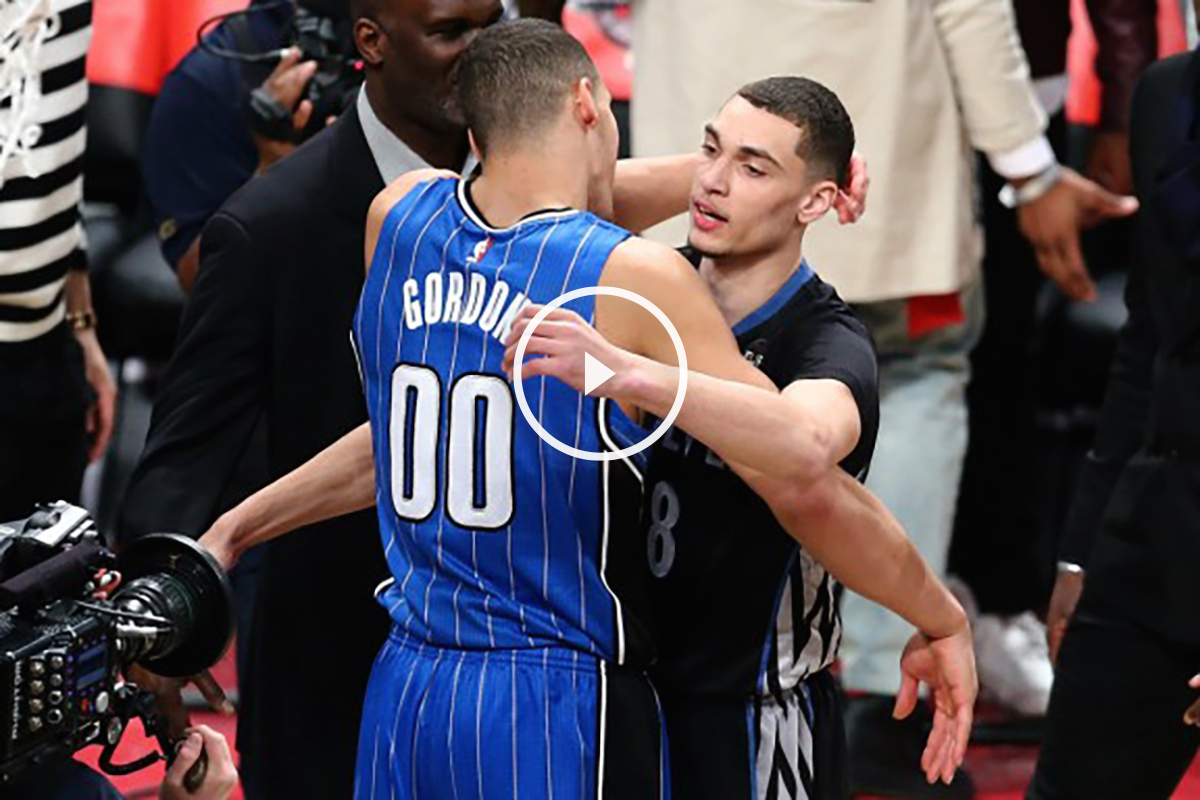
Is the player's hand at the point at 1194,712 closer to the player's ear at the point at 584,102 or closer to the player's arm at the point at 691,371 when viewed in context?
the player's arm at the point at 691,371

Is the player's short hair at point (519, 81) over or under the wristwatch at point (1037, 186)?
over

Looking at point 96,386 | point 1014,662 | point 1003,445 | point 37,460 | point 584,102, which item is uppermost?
point 584,102

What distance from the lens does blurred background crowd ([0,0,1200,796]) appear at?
4.20 meters

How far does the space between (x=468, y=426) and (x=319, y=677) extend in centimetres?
90

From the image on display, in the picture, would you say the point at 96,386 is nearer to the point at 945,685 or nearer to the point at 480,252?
the point at 480,252

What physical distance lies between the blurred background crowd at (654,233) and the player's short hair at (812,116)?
738 mm

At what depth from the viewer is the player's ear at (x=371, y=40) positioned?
13.9 feet

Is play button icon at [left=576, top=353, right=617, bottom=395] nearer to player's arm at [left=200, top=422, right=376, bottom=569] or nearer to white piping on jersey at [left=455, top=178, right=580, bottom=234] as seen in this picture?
white piping on jersey at [left=455, top=178, right=580, bottom=234]

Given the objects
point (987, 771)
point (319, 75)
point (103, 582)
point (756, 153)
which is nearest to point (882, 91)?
point (319, 75)

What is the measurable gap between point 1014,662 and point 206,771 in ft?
10.4

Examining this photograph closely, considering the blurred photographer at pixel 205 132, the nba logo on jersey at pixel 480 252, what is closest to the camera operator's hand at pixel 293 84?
the blurred photographer at pixel 205 132

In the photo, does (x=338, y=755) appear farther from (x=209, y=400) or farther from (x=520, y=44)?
(x=520, y=44)

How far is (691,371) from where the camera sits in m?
3.26

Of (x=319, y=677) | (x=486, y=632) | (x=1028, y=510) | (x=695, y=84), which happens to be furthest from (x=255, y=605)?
(x=1028, y=510)
